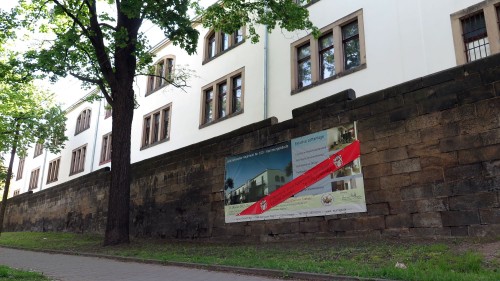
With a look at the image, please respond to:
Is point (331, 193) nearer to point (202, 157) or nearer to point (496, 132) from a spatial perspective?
point (496, 132)

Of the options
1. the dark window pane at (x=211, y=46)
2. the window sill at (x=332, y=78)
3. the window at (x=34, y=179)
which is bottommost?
the window sill at (x=332, y=78)

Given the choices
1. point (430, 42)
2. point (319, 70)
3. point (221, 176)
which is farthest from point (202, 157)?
point (430, 42)

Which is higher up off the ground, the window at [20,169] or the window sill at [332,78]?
the window at [20,169]

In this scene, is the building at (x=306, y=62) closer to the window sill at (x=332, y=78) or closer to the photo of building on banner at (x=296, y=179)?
→ the window sill at (x=332, y=78)

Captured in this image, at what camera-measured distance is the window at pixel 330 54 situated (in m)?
15.0

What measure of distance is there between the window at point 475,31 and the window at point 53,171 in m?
Result: 35.9

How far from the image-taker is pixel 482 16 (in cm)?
1226

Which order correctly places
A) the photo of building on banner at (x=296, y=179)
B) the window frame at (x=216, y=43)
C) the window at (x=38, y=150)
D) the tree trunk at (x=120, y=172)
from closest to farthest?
1. the photo of building on banner at (x=296, y=179)
2. the tree trunk at (x=120, y=172)
3. the window frame at (x=216, y=43)
4. the window at (x=38, y=150)

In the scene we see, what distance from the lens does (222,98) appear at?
21.0m

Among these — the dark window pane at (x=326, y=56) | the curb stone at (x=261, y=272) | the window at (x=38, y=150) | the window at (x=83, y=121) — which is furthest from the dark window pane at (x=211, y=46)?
the window at (x=38, y=150)

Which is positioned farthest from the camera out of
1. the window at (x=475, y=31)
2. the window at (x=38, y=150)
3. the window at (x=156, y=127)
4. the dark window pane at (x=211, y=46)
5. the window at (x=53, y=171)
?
the window at (x=38, y=150)

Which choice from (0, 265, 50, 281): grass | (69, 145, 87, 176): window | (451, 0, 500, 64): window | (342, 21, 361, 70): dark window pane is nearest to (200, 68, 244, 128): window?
(342, 21, 361, 70): dark window pane

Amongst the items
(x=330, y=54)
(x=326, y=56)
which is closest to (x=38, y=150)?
(x=326, y=56)

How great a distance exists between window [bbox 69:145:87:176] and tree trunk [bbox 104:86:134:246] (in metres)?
21.4
